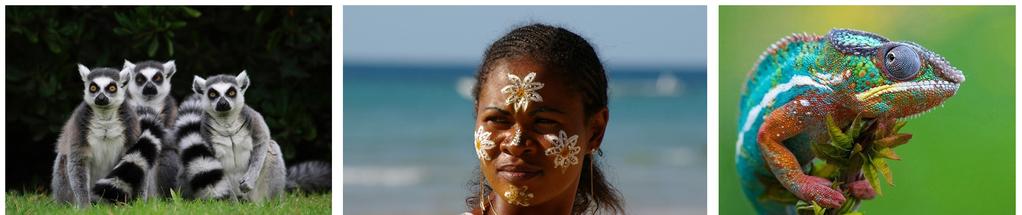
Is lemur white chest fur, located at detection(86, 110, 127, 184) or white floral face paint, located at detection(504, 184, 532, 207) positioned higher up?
lemur white chest fur, located at detection(86, 110, 127, 184)

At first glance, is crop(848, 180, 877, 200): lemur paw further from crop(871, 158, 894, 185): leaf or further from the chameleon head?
the chameleon head

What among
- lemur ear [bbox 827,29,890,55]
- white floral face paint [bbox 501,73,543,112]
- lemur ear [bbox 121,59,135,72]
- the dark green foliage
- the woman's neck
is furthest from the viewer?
the dark green foliage

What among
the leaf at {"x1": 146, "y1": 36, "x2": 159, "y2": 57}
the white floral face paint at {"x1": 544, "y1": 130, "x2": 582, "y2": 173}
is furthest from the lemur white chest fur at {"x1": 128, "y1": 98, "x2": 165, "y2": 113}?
the white floral face paint at {"x1": 544, "y1": 130, "x2": 582, "y2": 173}

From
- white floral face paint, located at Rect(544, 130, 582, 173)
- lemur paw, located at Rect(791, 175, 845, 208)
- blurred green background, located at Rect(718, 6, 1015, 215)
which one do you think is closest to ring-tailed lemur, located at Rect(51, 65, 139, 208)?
white floral face paint, located at Rect(544, 130, 582, 173)

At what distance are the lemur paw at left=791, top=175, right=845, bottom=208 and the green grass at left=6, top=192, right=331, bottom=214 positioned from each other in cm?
175

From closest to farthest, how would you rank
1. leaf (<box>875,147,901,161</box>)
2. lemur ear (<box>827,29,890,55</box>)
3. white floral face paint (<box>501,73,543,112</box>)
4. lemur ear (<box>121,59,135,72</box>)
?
white floral face paint (<box>501,73,543,112</box>), leaf (<box>875,147,901,161</box>), lemur ear (<box>827,29,890,55</box>), lemur ear (<box>121,59,135,72</box>)

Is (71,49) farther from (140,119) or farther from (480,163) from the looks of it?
(480,163)

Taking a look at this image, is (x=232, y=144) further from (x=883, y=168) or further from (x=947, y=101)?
(x=947, y=101)

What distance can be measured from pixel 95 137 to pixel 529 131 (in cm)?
185

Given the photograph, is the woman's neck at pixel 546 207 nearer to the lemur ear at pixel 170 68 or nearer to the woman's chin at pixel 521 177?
the woman's chin at pixel 521 177

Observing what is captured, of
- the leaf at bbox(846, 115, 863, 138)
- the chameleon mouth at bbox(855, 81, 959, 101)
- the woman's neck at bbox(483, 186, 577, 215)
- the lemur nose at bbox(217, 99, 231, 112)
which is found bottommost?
the woman's neck at bbox(483, 186, 577, 215)

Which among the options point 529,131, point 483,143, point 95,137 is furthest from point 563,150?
point 95,137

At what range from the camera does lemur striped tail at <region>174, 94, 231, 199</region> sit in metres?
5.05

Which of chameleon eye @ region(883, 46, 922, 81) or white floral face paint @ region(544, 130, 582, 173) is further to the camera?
chameleon eye @ region(883, 46, 922, 81)
